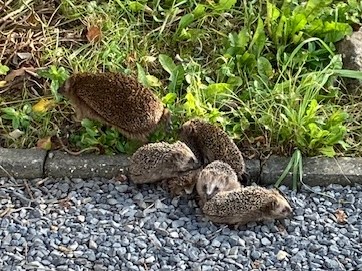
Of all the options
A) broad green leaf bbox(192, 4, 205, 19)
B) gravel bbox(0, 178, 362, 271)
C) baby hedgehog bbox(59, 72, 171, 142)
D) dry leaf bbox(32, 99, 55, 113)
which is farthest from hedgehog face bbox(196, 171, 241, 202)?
broad green leaf bbox(192, 4, 205, 19)

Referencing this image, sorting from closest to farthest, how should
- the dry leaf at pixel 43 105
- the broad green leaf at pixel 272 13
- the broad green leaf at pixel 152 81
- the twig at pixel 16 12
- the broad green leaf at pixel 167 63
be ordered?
the dry leaf at pixel 43 105 < the broad green leaf at pixel 152 81 < the broad green leaf at pixel 167 63 < the broad green leaf at pixel 272 13 < the twig at pixel 16 12

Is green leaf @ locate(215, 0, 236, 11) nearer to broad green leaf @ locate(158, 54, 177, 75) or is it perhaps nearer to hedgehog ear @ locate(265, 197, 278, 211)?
broad green leaf @ locate(158, 54, 177, 75)

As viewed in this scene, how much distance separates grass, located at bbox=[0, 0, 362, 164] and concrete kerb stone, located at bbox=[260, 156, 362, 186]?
0.09 metres

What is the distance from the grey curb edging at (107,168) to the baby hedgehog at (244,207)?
0.38 m

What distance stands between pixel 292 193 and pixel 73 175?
128 centimetres

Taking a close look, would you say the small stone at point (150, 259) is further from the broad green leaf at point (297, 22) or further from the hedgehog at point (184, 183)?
the broad green leaf at point (297, 22)

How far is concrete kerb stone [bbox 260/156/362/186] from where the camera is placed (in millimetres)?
4953

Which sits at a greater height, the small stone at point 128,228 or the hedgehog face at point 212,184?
the hedgehog face at point 212,184

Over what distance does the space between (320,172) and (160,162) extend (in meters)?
0.95

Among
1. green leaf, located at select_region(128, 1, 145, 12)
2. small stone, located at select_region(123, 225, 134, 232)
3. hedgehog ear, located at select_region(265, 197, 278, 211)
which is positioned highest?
green leaf, located at select_region(128, 1, 145, 12)

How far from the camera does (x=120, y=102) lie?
495 centimetres

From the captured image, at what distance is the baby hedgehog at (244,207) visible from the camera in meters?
4.53

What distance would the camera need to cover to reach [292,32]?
18.7 feet

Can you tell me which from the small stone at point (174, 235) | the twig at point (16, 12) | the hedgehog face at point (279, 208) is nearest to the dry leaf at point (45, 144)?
the small stone at point (174, 235)
